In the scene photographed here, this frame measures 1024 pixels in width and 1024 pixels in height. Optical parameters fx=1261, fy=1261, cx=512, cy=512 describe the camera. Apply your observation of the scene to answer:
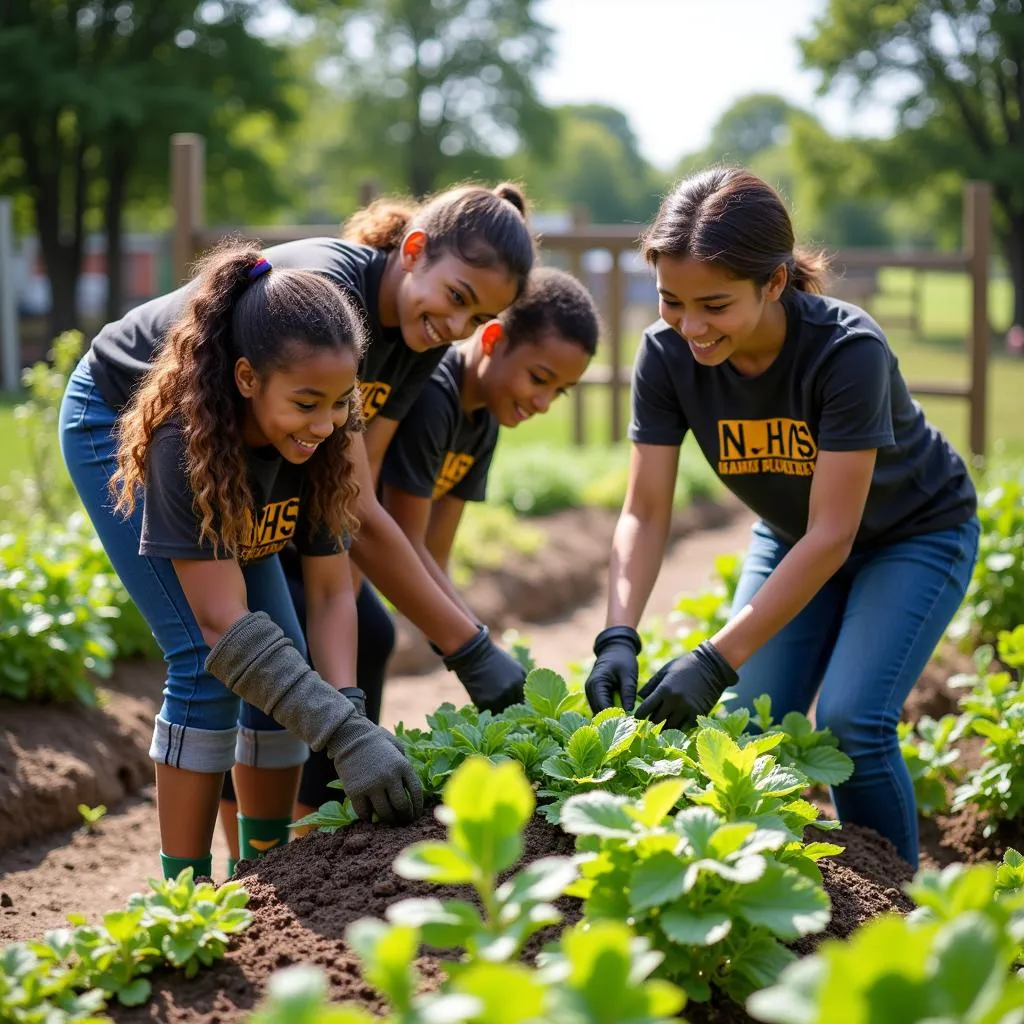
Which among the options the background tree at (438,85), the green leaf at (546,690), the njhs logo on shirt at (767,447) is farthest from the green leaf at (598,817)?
the background tree at (438,85)

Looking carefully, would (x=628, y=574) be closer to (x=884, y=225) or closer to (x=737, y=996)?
(x=737, y=996)

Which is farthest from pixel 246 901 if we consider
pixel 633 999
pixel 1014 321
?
pixel 1014 321

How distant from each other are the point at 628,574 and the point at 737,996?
126cm

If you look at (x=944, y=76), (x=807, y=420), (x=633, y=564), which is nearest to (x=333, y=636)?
(x=633, y=564)

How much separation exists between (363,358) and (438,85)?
127ft

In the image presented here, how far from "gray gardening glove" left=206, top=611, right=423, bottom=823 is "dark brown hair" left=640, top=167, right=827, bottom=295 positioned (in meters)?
1.11

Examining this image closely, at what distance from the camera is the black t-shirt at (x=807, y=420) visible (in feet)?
8.66

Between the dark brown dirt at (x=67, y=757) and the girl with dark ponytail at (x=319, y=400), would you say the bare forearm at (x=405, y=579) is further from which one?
the dark brown dirt at (x=67, y=757)

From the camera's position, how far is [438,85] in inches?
1548

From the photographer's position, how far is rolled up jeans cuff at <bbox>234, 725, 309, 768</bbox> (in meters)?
2.85

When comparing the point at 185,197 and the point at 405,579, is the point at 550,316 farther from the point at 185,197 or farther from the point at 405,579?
the point at 185,197

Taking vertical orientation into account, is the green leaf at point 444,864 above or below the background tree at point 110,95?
below

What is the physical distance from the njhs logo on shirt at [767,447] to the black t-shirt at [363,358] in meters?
0.72

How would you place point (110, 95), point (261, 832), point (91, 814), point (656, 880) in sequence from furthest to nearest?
point (110, 95) < point (91, 814) < point (261, 832) < point (656, 880)
